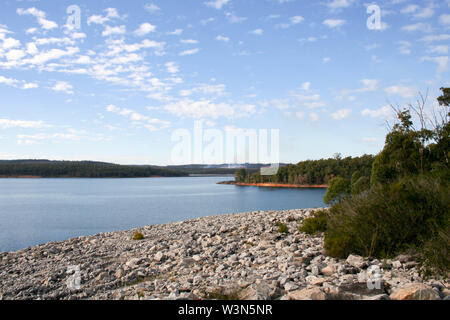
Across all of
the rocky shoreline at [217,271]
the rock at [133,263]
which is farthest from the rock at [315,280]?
the rock at [133,263]

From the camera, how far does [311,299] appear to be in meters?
5.72

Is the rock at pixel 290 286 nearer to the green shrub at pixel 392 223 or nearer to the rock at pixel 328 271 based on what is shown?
the rock at pixel 328 271

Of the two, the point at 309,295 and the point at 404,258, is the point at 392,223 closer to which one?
the point at 404,258

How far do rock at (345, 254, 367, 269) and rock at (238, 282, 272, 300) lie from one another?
2801mm

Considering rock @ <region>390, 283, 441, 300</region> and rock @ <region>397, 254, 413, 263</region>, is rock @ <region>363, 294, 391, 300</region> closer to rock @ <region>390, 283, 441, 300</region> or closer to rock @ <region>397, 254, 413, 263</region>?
rock @ <region>390, 283, 441, 300</region>

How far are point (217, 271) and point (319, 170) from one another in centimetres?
9692

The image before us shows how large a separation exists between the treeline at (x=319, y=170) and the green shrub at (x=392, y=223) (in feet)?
264

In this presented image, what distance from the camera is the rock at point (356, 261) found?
8.41 meters

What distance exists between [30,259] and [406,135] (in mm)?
24779

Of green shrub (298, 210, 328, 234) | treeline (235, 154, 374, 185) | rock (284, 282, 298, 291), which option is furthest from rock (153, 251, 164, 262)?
treeline (235, 154, 374, 185)
